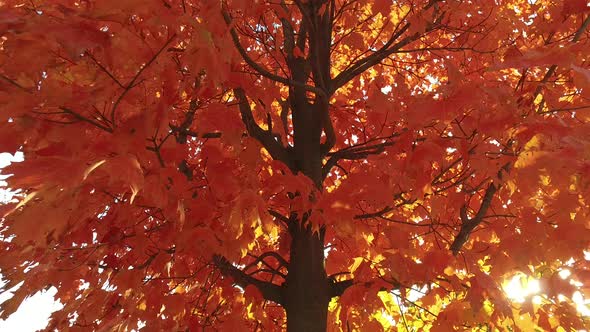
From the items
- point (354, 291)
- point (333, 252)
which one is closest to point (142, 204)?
point (354, 291)

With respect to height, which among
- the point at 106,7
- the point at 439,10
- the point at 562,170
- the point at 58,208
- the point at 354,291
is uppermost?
the point at 439,10

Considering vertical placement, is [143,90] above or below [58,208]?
above

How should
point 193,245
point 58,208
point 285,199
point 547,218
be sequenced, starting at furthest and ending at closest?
point 285,199 → point 547,218 → point 193,245 → point 58,208

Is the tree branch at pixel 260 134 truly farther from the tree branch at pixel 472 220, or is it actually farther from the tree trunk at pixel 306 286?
the tree branch at pixel 472 220

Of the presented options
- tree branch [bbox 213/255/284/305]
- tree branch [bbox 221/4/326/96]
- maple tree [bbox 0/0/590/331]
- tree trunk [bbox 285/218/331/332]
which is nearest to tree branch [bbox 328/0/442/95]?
maple tree [bbox 0/0/590/331]

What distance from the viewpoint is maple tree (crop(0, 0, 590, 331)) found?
1654mm

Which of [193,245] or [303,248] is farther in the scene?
[303,248]

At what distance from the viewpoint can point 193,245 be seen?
7.86 ft

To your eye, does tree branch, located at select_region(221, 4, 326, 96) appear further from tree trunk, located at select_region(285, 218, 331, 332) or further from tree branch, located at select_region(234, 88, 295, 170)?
tree trunk, located at select_region(285, 218, 331, 332)

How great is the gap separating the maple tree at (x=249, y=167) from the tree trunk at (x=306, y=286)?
0.01 meters

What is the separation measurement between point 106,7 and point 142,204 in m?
1.46

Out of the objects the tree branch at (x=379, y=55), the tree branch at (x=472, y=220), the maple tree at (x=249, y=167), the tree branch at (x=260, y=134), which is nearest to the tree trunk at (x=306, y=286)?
the maple tree at (x=249, y=167)

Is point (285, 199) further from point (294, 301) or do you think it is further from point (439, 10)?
point (439, 10)

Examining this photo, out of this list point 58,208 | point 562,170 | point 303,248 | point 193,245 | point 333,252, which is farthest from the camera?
point 333,252
